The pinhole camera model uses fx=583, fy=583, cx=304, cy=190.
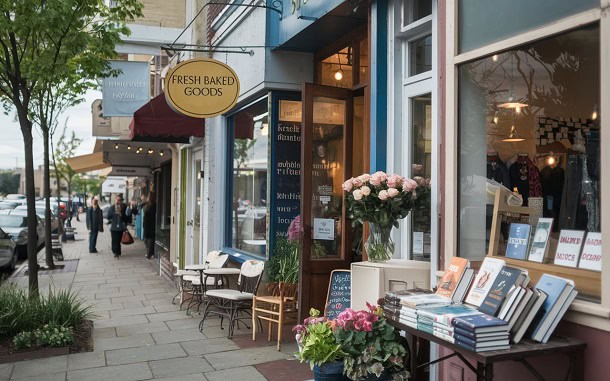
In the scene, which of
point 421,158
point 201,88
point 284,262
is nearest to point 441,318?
point 421,158

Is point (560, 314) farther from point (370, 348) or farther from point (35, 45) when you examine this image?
point (35, 45)

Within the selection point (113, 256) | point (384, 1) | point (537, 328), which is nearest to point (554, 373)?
point (537, 328)

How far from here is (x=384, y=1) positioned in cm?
567

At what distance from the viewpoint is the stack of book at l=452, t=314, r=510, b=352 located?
2.98m

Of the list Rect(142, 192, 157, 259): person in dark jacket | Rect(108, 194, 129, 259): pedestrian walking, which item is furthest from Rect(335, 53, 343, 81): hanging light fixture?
Rect(142, 192, 157, 259): person in dark jacket

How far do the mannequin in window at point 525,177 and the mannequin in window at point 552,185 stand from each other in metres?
→ 0.04

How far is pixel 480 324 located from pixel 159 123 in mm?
8156

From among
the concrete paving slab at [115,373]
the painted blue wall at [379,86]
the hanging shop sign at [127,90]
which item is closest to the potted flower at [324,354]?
the painted blue wall at [379,86]

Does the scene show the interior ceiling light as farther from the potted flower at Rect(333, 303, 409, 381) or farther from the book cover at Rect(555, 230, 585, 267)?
the potted flower at Rect(333, 303, 409, 381)

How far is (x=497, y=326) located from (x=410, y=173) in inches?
107

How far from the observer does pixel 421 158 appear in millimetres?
5574

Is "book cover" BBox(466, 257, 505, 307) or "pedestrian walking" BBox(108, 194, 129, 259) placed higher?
"book cover" BBox(466, 257, 505, 307)

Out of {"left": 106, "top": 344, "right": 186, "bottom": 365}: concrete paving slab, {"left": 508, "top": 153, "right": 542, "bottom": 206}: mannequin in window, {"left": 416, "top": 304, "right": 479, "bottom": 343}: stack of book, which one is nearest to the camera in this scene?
{"left": 416, "top": 304, "right": 479, "bottom": 343}: stack of book

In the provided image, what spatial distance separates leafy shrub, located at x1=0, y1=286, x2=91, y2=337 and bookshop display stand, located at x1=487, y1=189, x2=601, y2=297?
5045 mm
